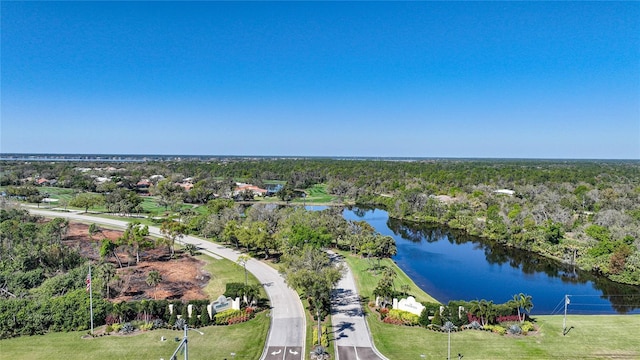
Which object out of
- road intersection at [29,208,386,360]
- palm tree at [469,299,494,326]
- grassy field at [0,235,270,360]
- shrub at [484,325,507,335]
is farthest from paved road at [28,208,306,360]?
shrub at [484,325,507,335]

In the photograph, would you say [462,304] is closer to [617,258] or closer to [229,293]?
[229,293]

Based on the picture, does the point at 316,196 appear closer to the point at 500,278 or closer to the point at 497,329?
the point at 500,278

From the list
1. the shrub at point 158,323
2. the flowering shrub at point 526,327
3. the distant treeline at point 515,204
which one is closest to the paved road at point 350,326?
the flowering shrub at point 526,327

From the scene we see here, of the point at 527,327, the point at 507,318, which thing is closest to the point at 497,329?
the point at 507,318

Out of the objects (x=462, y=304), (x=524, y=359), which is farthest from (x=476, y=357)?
(x=462, y=304)

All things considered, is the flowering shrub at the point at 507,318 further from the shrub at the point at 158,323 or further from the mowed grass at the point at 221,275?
the shrub at the point at 158,323

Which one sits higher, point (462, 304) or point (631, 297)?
point (462, 304)

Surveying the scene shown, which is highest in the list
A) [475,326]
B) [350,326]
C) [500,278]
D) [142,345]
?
[475,326]
